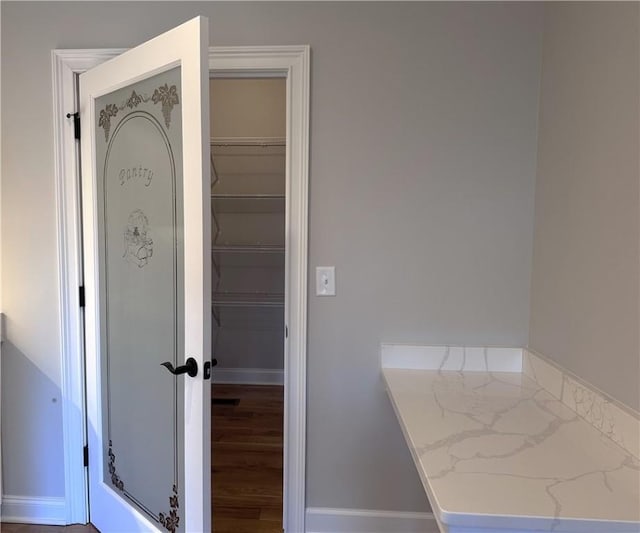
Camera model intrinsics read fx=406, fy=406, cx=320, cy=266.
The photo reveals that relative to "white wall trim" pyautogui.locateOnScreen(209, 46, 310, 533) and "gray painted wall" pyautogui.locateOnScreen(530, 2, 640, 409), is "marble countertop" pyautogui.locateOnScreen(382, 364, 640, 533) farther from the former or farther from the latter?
"white wall trim" pyautogui.locateOnScreen(209, 46, 310, 533)

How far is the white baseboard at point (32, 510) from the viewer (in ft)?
6.28

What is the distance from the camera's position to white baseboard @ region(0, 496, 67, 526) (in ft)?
6.28

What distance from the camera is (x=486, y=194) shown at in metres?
1.70

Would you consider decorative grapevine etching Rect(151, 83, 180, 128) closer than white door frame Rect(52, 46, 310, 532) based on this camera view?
Yes

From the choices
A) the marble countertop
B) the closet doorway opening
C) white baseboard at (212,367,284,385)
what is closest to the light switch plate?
the marble countertop

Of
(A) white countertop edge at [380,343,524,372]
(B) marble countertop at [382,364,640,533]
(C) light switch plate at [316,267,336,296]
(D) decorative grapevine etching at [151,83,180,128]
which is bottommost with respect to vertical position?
(B) marble countertop at [382,364,640,533]

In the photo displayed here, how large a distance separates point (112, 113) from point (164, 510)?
60.9 inches

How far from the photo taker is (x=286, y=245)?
1.75 meters

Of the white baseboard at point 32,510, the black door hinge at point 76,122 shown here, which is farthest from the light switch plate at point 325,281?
the white baseboard at point 32,510

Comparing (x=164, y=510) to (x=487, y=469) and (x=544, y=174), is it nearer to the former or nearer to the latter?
(x=487, y=469)

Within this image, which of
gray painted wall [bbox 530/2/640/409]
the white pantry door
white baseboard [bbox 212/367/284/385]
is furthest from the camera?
white baseboard [bbox 212/367/284/385]

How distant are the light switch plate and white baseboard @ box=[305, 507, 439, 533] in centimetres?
96

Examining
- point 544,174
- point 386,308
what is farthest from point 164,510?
point 544,174

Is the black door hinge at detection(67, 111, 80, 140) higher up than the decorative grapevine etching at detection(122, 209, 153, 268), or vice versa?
the black door hinge at detection(67, 111, 80, 140)
